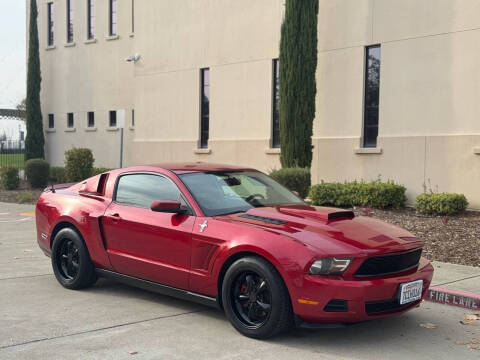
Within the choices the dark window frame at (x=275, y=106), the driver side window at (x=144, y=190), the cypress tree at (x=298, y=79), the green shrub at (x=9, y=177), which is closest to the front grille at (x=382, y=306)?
the driver side window at (x=144, y=190)

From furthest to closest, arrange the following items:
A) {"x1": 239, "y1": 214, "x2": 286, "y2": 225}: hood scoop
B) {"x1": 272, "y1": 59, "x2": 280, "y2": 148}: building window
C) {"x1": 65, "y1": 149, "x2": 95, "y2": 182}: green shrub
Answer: {"x1": 65, "y1": 149, "x2": 95, "y2": 182}: green shrub < {"x1": 272, "y1": 59, "x2": 280, "y2": 148}: building window < {"x1": 239, "y1": 214, "x2": 286, "y2": 225}: hood scoop

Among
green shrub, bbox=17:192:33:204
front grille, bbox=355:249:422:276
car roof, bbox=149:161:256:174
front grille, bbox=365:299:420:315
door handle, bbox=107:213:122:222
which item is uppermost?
car roof, bbox=149:161:256:174

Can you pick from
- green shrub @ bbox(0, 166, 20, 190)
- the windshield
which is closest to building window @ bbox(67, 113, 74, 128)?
green shrub @ bbox(0, 166, 20, 190)

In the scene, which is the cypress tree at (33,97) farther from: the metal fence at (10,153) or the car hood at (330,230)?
the car hood at (330,230)

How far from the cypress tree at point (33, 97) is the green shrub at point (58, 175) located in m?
2.62

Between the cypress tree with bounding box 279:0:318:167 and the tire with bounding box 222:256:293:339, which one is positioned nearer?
the tire with bounding box 222:256:293:339

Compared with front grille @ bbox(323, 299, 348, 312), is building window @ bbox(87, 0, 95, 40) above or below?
above

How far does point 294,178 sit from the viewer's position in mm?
14031

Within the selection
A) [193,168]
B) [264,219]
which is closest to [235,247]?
[264,219]

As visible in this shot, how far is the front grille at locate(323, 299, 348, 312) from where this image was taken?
16.0ft

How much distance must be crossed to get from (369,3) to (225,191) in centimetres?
1055

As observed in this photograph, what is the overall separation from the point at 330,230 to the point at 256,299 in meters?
0.88

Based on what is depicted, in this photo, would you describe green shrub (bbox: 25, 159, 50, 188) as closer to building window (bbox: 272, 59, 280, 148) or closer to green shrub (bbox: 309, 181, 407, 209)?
building window (bbox: 272, 59, 280, 148)

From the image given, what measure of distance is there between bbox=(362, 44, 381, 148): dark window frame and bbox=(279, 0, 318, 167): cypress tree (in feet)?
4.33
